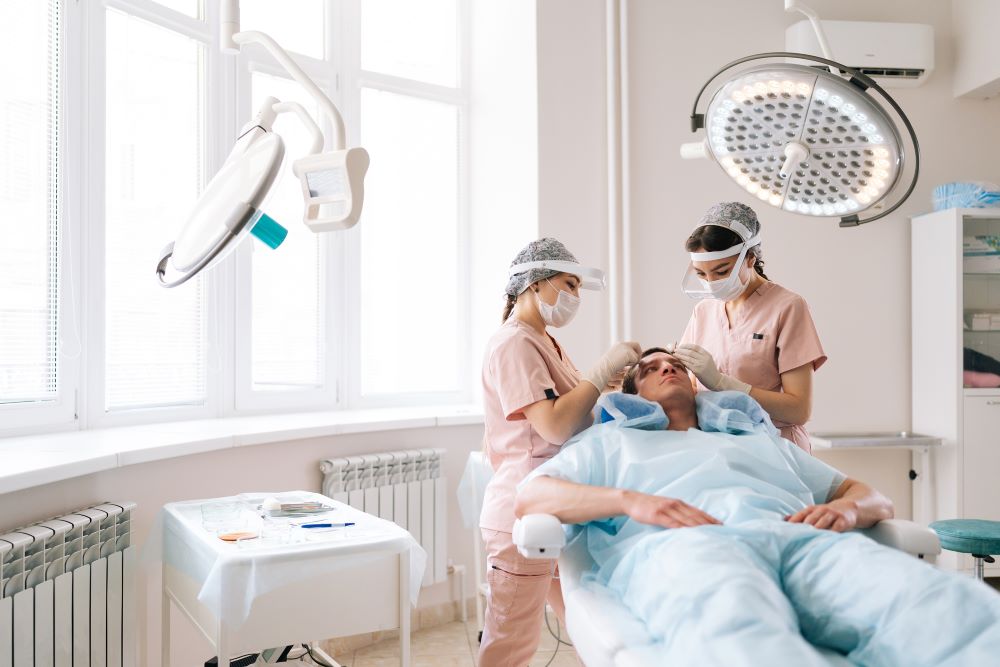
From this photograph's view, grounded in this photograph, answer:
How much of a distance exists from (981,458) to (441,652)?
2261mm

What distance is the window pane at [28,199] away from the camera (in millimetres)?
2236

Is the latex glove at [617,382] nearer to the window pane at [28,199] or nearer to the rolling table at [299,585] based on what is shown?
the rolling table at [299,585]

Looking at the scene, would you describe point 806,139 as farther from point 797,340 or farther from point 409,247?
point 409,247

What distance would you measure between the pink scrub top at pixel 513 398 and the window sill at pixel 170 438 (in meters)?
0.95

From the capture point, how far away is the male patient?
108 centimetres

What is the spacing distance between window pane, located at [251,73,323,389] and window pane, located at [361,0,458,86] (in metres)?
0.43

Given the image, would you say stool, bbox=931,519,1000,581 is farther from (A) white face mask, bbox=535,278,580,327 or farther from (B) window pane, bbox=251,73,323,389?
(B) window pane, bbox=251,73,323,389

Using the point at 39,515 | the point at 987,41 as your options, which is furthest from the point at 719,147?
the point at 987,41

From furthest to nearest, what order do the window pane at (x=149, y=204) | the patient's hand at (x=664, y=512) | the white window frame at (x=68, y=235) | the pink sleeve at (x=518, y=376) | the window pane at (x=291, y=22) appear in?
the window pane at (x=291, y=22) < the window pane at (x=149, y=204) < the white window frame at (x=68, y=235) < the pink sleeve at (x=518, y=376) < the patient's hand at (x=664, y=512)

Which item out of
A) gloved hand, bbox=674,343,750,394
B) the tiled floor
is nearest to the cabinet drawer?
the tiled floor

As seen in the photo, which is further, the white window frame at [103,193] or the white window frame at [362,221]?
the white window frame at [362,221]

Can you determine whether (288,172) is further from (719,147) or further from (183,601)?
(719,147)

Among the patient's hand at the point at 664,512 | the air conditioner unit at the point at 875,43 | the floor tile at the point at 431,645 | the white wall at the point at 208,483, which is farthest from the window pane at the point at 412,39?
the patient's hand at the point at 664,512

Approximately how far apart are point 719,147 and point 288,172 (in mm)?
2341
